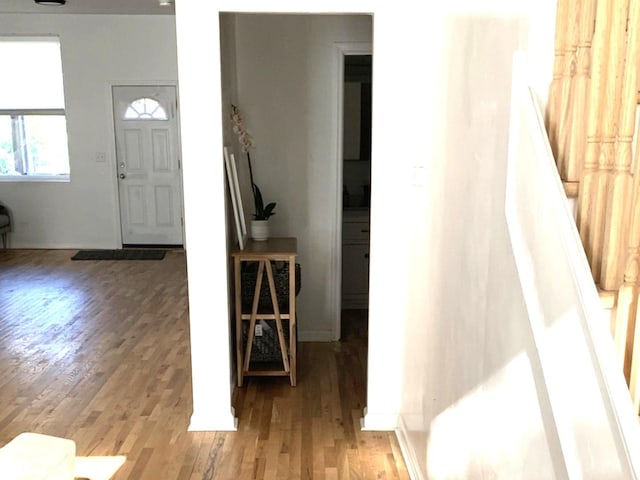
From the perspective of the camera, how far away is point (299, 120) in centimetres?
404

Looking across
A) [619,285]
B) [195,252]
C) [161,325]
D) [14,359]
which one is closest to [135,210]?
[161,325]

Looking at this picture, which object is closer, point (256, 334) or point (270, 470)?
point (270, 470)

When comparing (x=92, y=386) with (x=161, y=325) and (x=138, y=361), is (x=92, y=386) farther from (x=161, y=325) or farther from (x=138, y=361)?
(x=161, y=325)

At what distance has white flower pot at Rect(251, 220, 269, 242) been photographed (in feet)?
12.1

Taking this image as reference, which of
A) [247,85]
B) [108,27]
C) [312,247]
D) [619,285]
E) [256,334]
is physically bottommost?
[256,334]

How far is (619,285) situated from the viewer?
4.01 ft

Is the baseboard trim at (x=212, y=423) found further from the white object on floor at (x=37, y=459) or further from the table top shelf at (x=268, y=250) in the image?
the table top shelf at (x=268, y=250)

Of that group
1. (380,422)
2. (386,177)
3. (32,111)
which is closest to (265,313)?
(380,422)

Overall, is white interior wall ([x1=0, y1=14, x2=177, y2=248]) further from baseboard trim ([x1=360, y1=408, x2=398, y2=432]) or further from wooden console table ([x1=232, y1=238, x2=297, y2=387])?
baseboard trim ([x1=360, y1=408, x2=398, y2=432])

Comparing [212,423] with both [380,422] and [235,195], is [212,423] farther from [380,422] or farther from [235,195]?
[235,195]

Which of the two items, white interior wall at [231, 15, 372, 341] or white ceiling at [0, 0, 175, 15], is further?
white ceiling at [0, 0, 175, 15]

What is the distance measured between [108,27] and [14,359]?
4387mm

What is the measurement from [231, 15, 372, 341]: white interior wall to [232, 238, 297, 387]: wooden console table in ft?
2.06

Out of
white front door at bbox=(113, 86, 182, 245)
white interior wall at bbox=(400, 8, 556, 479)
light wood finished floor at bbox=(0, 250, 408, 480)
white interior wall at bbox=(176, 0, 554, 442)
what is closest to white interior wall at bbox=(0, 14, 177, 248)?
white front door at bbox=(113, 86, 182, 245)
